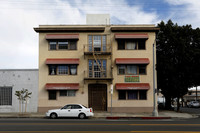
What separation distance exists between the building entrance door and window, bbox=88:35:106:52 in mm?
4407

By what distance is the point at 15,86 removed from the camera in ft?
91.0

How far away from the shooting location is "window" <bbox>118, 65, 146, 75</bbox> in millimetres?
27297

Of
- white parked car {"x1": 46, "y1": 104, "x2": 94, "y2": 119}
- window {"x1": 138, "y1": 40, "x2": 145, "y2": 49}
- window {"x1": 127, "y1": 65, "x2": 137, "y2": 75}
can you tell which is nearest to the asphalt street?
white parked car {"x1": 46, "y1": 104, "x2": 94, "y2": 119}

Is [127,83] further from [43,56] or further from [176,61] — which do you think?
→ [43,56]

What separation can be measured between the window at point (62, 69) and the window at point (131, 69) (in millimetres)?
5459

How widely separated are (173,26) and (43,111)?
19509 mm

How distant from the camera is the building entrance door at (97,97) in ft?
88.9

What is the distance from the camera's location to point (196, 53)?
91.3 ft

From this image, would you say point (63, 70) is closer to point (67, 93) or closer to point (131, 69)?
point (67, 93)

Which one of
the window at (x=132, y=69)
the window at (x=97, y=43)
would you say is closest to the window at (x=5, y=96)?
the window at (x=97, y=43)

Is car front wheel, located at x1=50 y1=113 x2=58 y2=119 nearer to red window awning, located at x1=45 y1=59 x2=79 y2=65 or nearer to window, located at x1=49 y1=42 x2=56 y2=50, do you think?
red window awning, located at x1=45 y1=59 x2=79 y2=65

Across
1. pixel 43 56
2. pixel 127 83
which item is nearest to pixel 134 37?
pixel 127 83

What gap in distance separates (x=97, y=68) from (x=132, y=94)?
513 cm

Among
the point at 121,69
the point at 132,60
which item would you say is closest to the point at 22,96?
the point at 121,69
